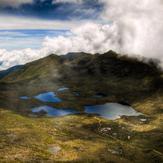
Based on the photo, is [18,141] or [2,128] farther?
[2,128]

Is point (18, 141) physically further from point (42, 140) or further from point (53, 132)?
point (53, 132)

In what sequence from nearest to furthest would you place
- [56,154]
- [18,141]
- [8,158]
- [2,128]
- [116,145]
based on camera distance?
[8,158], [56,154], [18,141], [116,145], [2,128]

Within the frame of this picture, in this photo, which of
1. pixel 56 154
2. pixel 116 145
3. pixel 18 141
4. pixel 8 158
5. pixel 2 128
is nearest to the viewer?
pixel 8 158

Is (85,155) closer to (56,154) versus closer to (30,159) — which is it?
(56,154)

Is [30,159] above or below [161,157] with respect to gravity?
above

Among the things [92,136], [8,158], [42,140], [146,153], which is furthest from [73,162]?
[92,136]

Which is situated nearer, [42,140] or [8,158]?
[8,158]

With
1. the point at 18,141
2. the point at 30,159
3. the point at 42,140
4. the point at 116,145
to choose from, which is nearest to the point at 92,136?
the point at 116,145

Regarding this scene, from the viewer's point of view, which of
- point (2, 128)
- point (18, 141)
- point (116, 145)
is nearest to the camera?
point (18, 141)

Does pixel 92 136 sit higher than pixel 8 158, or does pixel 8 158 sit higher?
pixel 8 158
